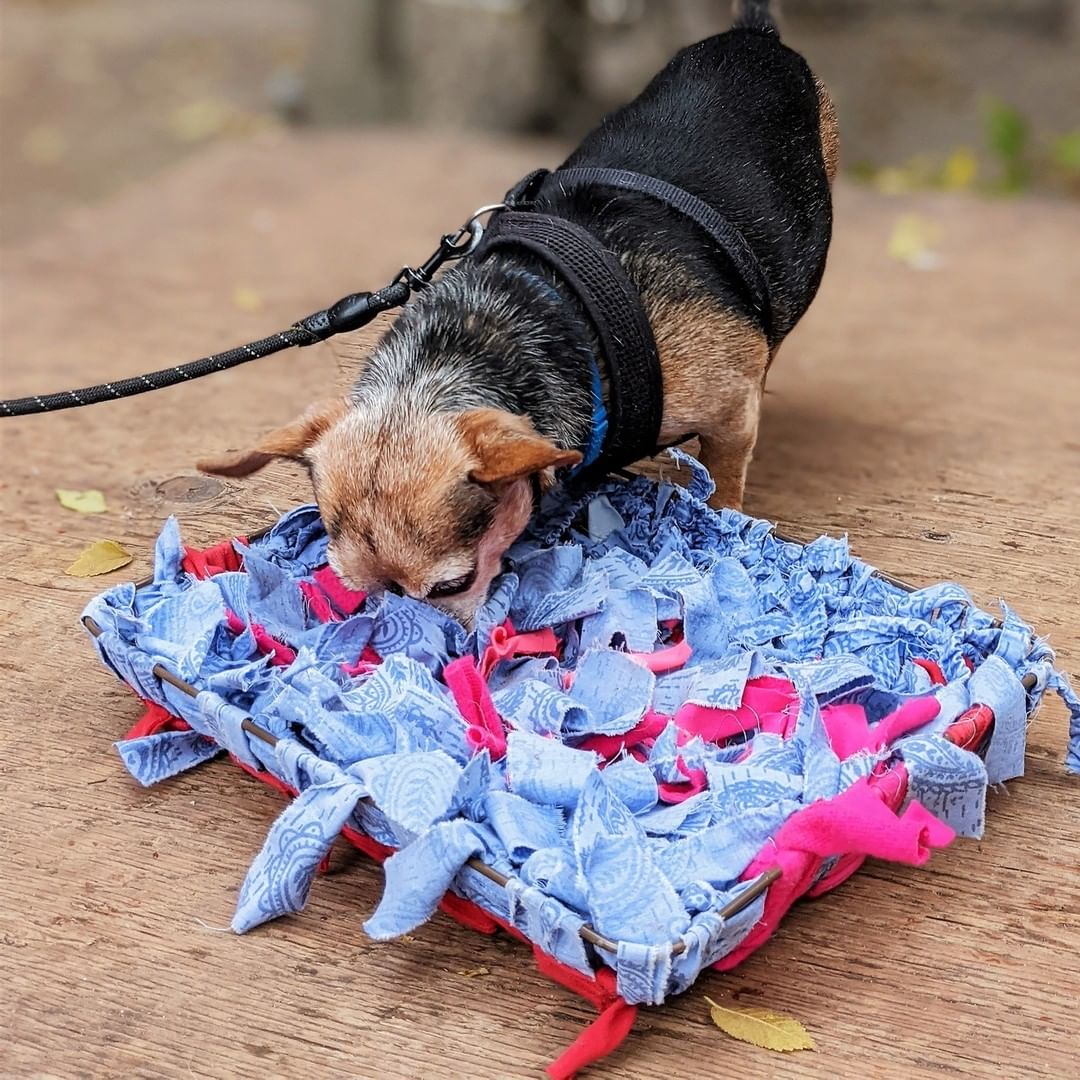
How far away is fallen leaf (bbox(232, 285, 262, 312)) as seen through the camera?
5617 millimetres

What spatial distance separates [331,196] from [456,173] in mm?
747

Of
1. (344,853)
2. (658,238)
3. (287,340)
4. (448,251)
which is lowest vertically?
(344,853)

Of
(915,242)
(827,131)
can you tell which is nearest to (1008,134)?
(915,242)

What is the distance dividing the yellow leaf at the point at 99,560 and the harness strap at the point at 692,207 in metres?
1.55

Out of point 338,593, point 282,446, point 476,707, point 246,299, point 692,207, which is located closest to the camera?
point 476,707

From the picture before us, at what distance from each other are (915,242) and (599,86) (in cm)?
318

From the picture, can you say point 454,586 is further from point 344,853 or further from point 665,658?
point 344,853

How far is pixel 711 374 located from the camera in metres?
3.35

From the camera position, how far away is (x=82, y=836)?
264cm

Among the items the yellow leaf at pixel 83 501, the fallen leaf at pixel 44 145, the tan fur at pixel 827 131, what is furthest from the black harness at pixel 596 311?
the fallen leaf at pixel 44 145

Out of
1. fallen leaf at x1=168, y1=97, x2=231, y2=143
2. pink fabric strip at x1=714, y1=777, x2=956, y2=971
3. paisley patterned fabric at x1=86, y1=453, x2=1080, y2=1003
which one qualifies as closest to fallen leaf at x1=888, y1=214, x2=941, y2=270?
paisley patterned fabric at x1=86, y1=453, x2=1080, y2=1003

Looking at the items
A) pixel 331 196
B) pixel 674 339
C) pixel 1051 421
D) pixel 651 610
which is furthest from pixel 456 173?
pixel 651 610

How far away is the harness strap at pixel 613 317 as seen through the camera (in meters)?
3.11

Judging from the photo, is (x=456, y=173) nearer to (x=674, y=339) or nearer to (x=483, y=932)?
(x=674, y=339)
